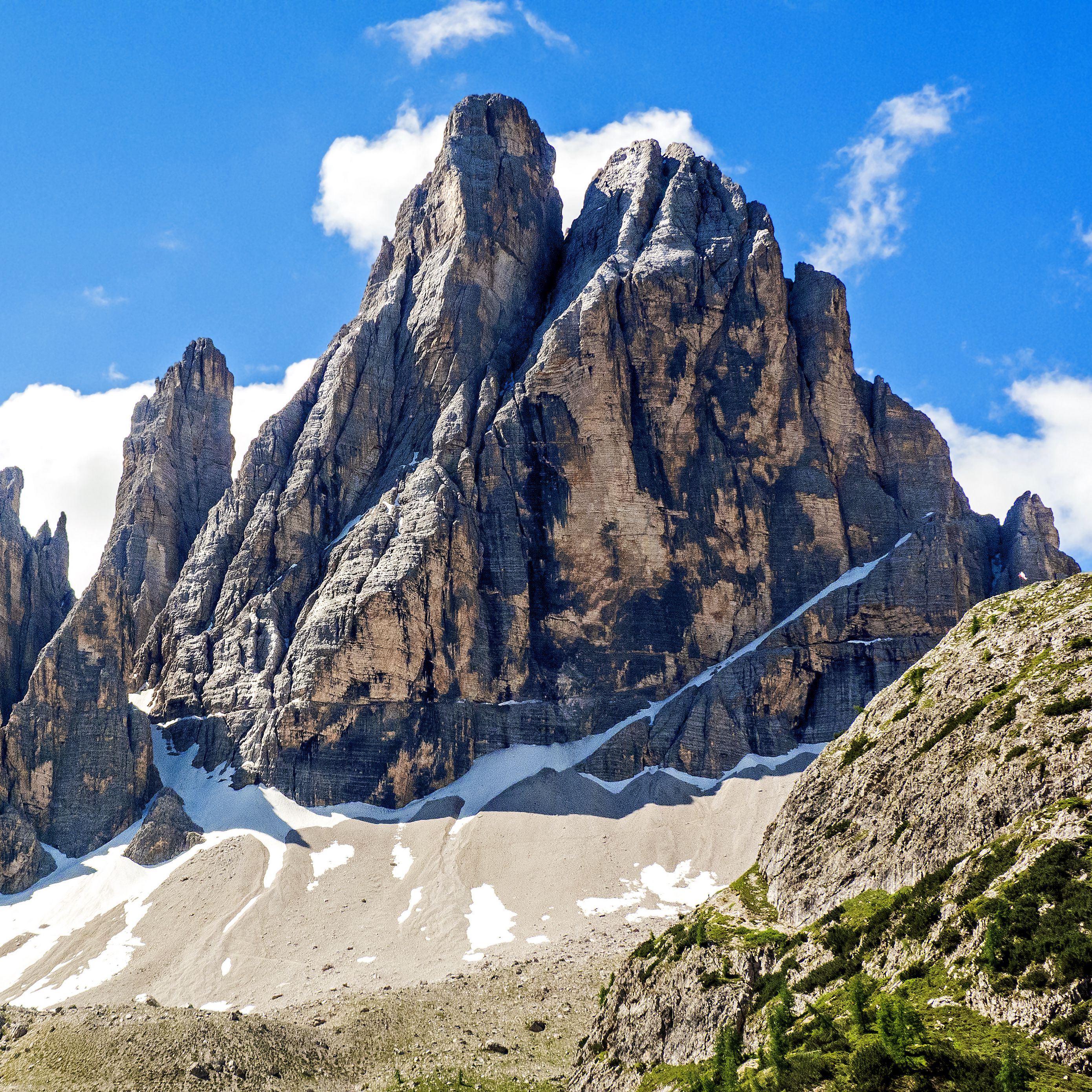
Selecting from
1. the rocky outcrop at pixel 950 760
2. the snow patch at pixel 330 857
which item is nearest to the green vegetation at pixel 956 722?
the rocky outcrop at pixel 950 760

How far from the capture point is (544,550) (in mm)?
129875

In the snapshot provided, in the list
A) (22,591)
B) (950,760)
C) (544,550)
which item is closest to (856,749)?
(950,760)

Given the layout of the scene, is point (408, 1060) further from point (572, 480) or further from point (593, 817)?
point (572, 480)

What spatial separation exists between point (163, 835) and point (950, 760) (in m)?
99.6

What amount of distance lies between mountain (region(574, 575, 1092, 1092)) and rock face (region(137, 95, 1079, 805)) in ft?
263

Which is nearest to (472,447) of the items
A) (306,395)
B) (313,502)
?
(313,502)

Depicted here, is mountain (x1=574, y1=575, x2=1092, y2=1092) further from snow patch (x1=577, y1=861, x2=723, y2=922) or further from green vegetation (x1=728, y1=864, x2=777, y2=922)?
snow patch (x1=577, y1=861, x2=723, y2=922)

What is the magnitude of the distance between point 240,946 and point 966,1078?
83.2 metres

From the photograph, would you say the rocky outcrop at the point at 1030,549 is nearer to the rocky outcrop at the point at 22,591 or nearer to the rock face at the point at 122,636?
the rock face at the point at 122,636

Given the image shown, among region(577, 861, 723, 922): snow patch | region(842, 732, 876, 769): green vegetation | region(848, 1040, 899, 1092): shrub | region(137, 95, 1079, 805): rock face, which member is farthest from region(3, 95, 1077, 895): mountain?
region(848, 1040, 899, 1092): shrub

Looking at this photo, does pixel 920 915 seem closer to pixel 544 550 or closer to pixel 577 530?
pixel 577 530

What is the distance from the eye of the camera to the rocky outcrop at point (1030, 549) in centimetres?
12644

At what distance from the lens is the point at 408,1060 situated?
6156cm

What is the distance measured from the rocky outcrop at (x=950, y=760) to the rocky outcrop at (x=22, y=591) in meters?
121
